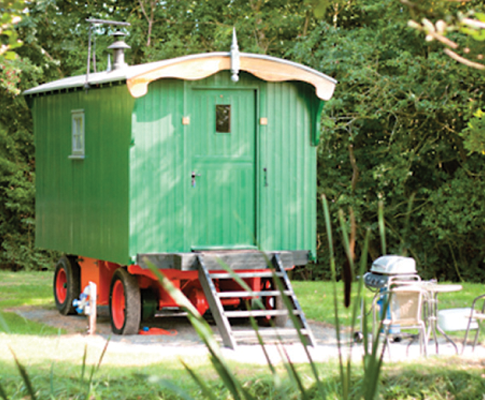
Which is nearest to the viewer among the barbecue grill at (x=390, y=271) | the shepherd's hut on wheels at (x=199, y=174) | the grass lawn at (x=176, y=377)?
the grass lawn at (x=176, y=377)

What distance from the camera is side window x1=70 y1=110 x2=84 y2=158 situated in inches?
408

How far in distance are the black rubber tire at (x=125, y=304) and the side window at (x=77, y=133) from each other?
187 cm

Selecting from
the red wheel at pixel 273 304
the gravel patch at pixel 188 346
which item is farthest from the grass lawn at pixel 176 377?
the red wheel at pixel 273 304

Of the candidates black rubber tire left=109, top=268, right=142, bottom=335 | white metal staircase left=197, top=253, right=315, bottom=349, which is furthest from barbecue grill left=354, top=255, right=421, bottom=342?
black rubber tire left=109, top=268, right=142, bottom=335

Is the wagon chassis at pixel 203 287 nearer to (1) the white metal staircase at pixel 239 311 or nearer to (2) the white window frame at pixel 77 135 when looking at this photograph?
(1) the white metal staircase at pixel 239 311

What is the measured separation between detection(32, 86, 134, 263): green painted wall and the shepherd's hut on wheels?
1.1 inches

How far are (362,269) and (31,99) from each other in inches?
441

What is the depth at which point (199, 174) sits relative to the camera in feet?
30.4

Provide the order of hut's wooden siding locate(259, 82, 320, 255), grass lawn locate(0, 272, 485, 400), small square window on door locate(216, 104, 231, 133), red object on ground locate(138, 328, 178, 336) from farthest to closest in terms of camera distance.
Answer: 1. hut's wooden siding locate(259, 82, 320, 255)
2. small square window on door locate(216, 104, 231, 133)
3. red object on ground locate(138, 328, 178, 336)
4. grass lawn locate(0, 272, 485, 400)

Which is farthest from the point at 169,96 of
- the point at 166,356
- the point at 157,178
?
the point at 166,356

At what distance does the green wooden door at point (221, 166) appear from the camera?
363 inches

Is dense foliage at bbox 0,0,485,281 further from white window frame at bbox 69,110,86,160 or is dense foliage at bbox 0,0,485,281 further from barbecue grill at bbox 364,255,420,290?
barbecue grill at bbox 364,255,420,290

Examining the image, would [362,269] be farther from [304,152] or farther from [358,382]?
[304,152]

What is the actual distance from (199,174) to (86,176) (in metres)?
1.81
